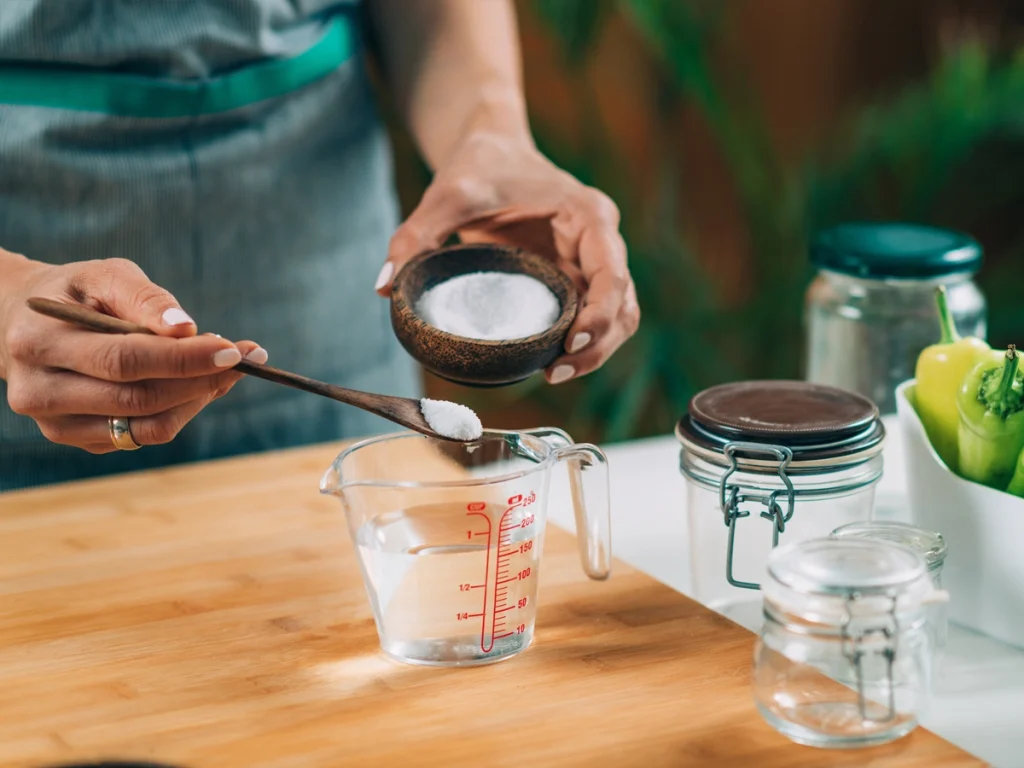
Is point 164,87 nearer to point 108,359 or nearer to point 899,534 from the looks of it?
point 108,359

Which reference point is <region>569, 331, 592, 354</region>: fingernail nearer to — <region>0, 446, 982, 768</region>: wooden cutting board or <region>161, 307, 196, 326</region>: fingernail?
<region>0, 446, 982, 768</region>: wooden cutting board

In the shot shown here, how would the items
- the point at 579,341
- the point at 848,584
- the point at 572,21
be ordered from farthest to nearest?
1. the point at 572,21
2. the point at 579,341
3. the point at 848,584

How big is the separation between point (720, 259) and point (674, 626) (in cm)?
221

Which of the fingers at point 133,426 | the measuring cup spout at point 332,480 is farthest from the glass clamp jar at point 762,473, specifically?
the fingers at point 133,426

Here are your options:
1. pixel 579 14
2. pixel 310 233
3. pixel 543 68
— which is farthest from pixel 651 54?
pixel 310 233

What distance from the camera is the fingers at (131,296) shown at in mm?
830

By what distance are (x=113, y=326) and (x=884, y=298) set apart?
0.81 m

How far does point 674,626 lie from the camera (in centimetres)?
91

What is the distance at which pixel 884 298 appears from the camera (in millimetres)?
1297

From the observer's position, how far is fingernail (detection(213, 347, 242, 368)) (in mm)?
821

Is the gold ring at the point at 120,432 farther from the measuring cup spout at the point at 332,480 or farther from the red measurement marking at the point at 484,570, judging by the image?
the red measurement marking at the point at 484,570

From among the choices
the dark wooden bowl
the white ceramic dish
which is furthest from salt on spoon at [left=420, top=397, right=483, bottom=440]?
the white ceramic dish

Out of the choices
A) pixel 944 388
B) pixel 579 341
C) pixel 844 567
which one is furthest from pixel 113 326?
pixel 944 388

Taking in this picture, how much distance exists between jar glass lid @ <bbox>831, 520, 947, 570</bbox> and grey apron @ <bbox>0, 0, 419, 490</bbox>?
2.35 ft
